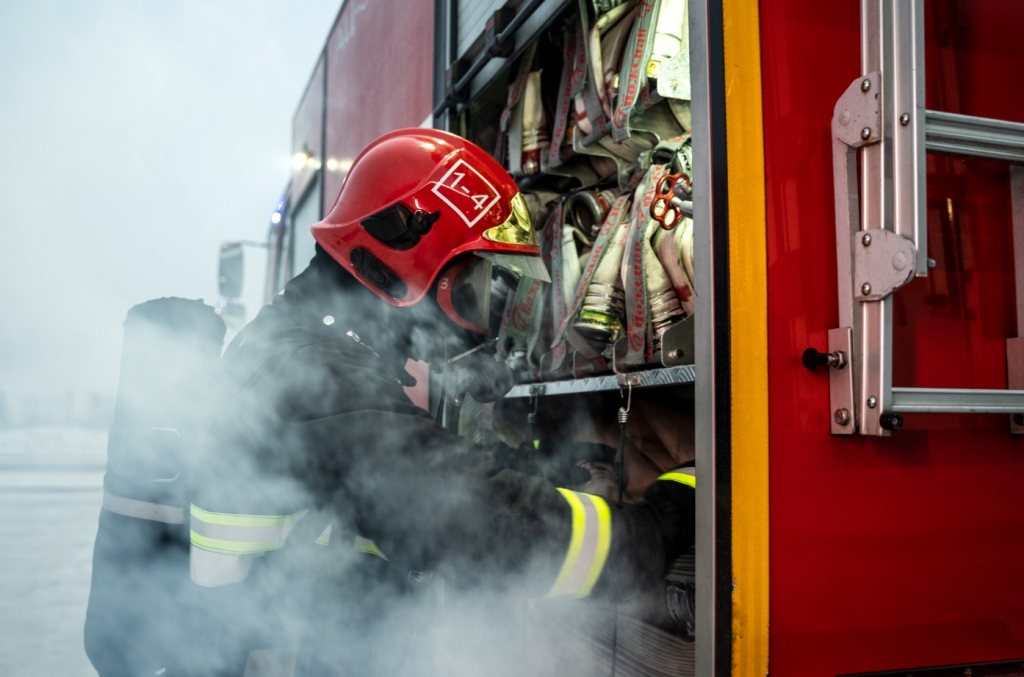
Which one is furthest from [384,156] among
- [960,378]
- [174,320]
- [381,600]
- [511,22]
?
[960,378]

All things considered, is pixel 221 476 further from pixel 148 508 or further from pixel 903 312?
pixel 903 312

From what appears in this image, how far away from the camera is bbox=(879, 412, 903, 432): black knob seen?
3.42ft

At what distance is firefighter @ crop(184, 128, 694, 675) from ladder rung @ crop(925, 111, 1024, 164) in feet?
2.53

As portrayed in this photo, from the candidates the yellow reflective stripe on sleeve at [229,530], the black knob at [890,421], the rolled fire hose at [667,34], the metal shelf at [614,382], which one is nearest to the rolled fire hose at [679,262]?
the metal shelf at [614,382]

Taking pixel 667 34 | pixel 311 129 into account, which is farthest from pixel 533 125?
pixel 311 129

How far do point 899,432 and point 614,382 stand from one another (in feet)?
2.74

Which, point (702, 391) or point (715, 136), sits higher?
point (715, 136)

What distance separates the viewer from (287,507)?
1422mm

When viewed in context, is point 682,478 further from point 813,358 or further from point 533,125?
point 533,125

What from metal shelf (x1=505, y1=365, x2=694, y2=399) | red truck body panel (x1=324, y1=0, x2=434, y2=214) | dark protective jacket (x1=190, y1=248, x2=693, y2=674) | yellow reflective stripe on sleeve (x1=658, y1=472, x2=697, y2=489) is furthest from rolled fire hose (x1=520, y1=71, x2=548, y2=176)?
yellow reflective stripe on sleeve (x1=658, y1=472, x2=697, y2=489)

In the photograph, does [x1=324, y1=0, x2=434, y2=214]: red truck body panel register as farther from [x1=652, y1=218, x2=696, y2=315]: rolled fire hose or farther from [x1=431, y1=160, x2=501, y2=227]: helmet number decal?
[x1=652, y1=218, x2=696, y2=315]: rolled fire hose

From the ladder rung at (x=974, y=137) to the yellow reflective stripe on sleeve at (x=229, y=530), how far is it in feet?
4.60

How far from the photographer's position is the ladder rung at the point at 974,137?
110 centimetres

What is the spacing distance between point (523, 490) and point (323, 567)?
1.94ft
